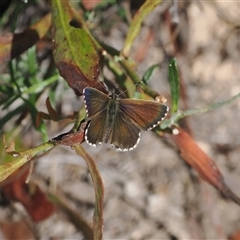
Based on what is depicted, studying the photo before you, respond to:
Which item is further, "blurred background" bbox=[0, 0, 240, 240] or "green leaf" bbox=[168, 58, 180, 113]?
"blurred background" bbox=[0, 0, 240, 240]

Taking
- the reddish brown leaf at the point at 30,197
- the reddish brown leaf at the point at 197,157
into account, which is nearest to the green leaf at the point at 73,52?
the reddish brown leaf at the point at 197,157

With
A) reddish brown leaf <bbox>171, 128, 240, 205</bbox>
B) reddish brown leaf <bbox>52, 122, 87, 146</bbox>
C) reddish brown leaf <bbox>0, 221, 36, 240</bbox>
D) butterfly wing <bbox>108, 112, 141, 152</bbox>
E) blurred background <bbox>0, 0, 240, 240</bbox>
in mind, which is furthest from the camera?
blurred background <bbox>0, 0, 240, 240</bbox>

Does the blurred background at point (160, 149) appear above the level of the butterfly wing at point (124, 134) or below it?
below

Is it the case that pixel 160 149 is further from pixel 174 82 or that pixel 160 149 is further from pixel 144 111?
pixel 144 111

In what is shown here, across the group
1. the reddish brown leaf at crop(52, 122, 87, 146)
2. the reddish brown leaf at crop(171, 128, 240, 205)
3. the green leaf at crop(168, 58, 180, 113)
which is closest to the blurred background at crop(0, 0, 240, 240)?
the reddish brown leaf at crop(171, 128, 240, 205)

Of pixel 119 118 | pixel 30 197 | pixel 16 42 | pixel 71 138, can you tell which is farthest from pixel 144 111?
pixel 30 197

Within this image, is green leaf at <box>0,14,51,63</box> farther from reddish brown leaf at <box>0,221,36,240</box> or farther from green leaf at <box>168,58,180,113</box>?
reddish brown leaf at <box>0,221,36,240</box>

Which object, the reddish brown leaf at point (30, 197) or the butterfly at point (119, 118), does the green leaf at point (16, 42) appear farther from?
the reddish brown leaf at point (30, 197)
